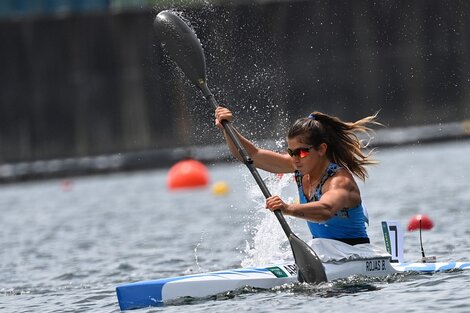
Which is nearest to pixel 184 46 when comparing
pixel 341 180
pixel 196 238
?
pixel 341 180

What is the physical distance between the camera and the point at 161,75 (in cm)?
2697

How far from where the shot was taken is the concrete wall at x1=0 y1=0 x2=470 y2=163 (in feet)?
87.6

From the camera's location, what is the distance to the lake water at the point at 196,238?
9.36 metres

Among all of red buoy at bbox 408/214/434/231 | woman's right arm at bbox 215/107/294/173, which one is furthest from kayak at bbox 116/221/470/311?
red buoy at bbox 408/214/434/231

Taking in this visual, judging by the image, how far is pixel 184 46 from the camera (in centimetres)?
1127

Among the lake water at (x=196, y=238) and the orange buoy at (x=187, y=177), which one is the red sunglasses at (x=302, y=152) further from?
the orange buoy at (x=187, y=177)

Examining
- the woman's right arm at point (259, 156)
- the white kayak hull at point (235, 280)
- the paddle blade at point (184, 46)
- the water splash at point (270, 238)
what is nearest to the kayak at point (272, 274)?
the white kayak hull at point (235, 280)

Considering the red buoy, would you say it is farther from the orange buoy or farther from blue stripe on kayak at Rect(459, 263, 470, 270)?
the orange buoy

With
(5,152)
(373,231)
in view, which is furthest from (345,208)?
(5,152)

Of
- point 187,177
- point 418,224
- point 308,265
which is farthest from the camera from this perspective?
point 187,177

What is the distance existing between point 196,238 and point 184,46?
450cm

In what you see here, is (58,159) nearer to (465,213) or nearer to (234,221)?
(234,221)

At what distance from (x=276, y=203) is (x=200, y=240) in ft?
18.1

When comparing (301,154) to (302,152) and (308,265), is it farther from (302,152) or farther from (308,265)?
(308,265)
